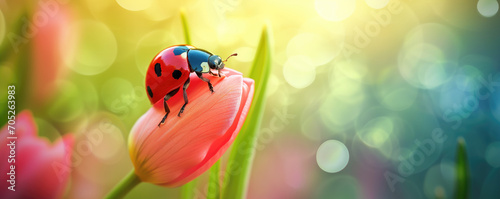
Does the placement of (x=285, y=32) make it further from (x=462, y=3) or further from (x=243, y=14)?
(x=462, y=3)

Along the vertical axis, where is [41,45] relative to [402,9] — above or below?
above

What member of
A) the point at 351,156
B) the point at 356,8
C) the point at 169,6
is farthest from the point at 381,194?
the point at 169,6

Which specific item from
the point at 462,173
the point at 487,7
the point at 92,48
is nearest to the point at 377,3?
the point at 487,7

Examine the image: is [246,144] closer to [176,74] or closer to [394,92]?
[176,74]

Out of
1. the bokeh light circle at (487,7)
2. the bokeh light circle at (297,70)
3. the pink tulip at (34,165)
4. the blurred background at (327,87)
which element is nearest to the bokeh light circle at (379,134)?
the blurred background at (327,87)

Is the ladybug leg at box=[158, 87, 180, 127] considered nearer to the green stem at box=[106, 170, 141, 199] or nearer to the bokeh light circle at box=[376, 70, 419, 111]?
the green stem at box=[106, 170, 141, 199]

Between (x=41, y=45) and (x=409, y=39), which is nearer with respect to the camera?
(x=41, y=45)
